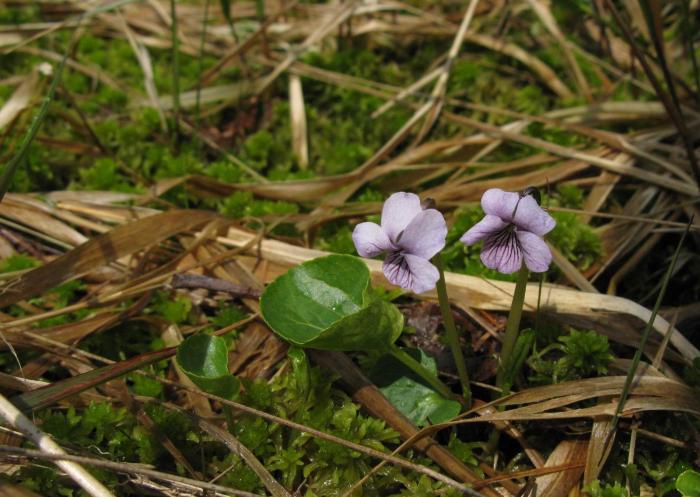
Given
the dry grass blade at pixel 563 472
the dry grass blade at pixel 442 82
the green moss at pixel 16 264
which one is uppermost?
the dry grass blade at pixel 442 82

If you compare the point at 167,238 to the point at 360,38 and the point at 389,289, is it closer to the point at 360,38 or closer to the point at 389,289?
the point at 389,289

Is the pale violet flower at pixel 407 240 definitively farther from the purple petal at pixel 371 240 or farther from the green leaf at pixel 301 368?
the green leaf at pixel 301 368

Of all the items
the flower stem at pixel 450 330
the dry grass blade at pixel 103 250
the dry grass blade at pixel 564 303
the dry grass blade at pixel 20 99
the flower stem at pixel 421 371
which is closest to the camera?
the flower stem at pixel 450 330

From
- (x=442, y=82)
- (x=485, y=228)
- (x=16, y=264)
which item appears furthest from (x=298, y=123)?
(x=485, y=228)

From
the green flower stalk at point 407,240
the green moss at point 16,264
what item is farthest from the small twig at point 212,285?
the green flower stalk at point 407,240

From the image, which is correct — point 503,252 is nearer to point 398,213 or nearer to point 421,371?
point 398,213

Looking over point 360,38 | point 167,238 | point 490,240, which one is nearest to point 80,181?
point 167,238
